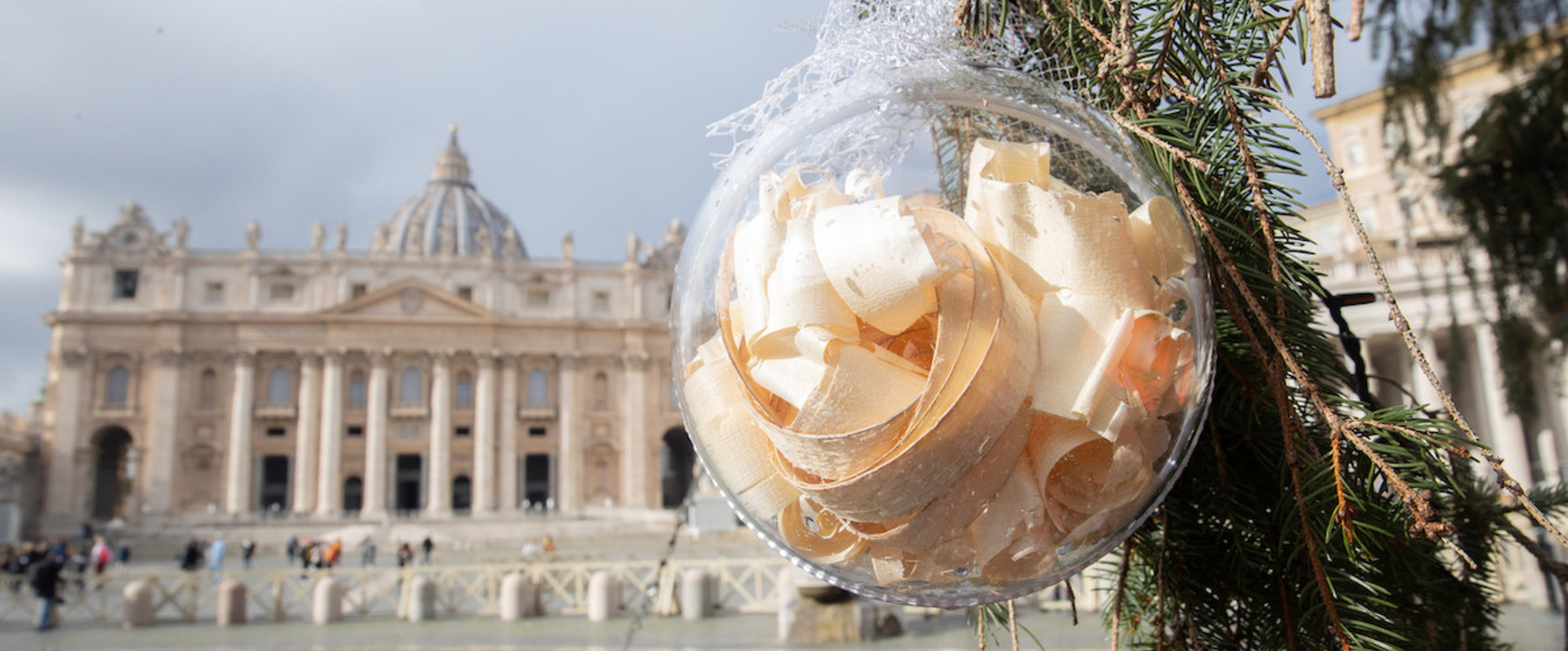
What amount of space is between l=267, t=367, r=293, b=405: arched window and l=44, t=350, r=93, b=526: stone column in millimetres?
7504

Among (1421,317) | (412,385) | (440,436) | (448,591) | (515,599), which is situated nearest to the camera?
(515,599)

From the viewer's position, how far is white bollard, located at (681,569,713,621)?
11344 millimetres

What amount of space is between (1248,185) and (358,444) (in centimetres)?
4934

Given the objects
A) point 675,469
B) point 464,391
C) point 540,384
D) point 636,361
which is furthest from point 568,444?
point 675,469

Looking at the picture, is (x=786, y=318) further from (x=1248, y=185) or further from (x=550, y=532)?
(x=550, y=532)

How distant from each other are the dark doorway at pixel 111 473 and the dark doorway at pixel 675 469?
2576 cm

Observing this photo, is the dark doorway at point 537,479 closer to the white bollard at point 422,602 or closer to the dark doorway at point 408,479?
the dark doorway at point 408,479

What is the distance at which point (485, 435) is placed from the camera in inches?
1817

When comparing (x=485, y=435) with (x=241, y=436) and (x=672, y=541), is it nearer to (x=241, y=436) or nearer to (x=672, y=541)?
(x=241, y=436)

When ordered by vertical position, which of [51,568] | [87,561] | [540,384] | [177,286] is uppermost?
[177,286]

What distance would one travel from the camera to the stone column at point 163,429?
42844mm

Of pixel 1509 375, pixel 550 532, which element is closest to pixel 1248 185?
pixel 1509 375

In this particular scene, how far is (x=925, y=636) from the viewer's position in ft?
28.2

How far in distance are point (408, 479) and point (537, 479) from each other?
20.3 ft
